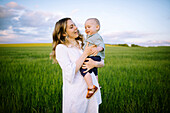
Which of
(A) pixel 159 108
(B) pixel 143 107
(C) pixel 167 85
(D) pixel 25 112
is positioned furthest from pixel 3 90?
(C) pixel 167 85

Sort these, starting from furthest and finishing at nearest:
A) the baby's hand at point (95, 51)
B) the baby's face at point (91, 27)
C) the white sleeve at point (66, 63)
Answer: the baby's face at point (91, 27)
the baby's hand at point (95, 51)
the white sleeve at point (66, 63)

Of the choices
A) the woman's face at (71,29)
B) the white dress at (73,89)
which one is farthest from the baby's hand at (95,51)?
the woman's face at (71,29)

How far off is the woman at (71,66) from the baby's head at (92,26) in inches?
9.4

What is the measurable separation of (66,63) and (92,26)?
700 millimetres

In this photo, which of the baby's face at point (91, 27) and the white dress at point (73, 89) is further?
the baby's face at point (91, 27)

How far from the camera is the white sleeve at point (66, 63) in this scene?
4.90 feet

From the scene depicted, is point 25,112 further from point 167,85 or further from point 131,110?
point 167,85

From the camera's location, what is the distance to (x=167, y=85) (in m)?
3.72

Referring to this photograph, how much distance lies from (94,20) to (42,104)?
2.00 metres

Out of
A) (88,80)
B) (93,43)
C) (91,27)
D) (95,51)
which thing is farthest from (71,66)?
(91,27)

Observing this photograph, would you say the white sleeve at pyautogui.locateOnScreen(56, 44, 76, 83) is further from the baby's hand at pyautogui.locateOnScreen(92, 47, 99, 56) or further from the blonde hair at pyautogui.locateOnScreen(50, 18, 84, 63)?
the baby's hand at pyautogui.locateOnScreen(92, 47, 99, 56)

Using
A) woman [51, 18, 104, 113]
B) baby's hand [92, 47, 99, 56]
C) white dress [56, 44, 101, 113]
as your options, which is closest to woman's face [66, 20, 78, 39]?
woman [51, 18, 104, 113]

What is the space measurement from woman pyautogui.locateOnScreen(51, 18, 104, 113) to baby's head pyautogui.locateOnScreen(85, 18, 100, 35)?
24cm

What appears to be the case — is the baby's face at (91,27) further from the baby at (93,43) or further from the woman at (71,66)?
the woman at (71,66)
